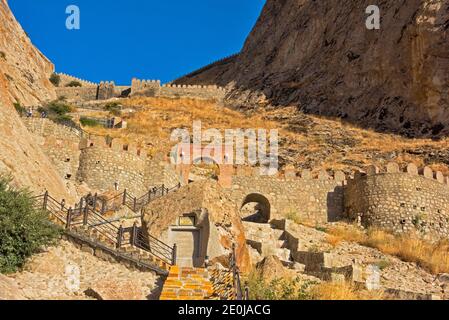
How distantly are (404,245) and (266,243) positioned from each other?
4.59 meters

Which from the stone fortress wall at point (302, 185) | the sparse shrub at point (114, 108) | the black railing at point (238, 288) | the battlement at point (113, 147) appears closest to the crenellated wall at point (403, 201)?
the stone fortress wall at point (302, 185)

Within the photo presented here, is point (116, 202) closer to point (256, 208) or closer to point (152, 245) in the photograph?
point (152, 245)

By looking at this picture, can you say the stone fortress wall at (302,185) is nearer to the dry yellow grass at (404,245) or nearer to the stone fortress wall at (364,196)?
the stone fortress wall at (364,196)

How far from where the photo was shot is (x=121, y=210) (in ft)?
56.0

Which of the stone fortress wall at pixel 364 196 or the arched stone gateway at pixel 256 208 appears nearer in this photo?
the stone fortress wall at pixel 364 196

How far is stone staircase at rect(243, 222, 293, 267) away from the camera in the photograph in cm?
1541

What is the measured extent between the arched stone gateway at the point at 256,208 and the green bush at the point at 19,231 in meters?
12.0

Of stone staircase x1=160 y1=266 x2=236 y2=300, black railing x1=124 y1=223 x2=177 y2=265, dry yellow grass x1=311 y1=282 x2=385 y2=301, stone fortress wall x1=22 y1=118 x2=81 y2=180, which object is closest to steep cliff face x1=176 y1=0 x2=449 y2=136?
stone fortress wall x1=22 y1=118 x2=81 y2=180

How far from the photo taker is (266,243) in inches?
656

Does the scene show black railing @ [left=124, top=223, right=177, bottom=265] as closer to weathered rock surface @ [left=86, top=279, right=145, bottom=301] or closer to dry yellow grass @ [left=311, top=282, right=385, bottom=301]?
weathered rock surface @ [left=86, top=279, right=145, bottom=301]

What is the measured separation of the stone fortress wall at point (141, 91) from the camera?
161 feet

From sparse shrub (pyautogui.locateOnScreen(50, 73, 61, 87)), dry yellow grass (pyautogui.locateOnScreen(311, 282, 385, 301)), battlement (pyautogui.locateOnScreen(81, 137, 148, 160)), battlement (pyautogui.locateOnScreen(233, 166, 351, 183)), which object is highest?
sparse shrub (pyautogui.locateOnScreen(50, 73, 61, 87))

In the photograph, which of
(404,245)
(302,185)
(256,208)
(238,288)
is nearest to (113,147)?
(256,208)

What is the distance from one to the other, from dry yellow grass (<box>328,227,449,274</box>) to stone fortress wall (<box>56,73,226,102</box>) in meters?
30.8
